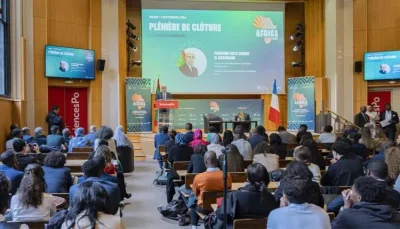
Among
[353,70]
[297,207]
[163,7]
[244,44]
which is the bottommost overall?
[297,207]

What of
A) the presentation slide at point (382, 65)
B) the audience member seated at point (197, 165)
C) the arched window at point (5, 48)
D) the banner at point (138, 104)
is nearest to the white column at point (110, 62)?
the banner at point (138, 104)

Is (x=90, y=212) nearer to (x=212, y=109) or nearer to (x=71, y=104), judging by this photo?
(x=71, y=104)

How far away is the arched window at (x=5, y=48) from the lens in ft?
35.8

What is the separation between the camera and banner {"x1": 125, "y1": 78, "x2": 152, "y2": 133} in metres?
14.1

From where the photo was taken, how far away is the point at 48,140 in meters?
8.52

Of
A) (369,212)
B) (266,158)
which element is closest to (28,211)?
(369,212)

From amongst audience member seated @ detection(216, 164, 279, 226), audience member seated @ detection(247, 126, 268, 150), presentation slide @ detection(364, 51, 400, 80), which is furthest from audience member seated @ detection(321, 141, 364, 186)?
presentation slide @ detection(364, 51, 400, 80)

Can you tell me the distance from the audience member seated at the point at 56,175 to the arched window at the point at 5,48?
6.83m

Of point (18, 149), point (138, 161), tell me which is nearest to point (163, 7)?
point (138, 161)

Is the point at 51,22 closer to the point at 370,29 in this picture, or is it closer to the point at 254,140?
the point at 254,140

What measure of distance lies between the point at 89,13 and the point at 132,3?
219 cm

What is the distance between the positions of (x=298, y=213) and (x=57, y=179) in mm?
2792

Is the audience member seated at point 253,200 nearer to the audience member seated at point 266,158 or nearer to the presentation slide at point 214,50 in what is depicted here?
the audience member seated at point 266,158

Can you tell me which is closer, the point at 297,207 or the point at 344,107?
the point at 297,207
